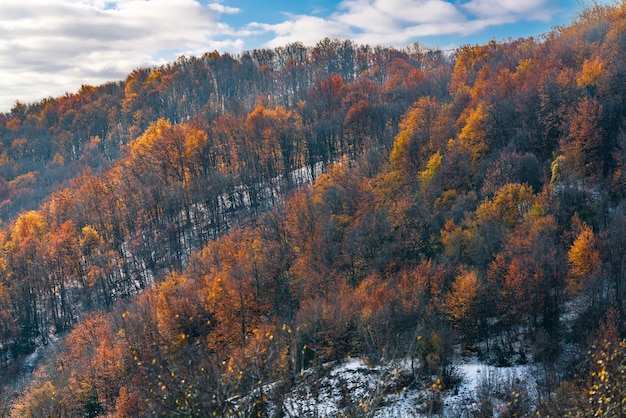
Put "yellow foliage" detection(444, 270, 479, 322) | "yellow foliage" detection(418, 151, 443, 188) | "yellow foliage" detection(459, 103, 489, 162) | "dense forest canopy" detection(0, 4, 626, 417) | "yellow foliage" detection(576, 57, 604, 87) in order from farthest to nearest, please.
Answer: "yellow foliage" detection(459, 103, 489, 162) → "yellow foliage" detection(418, 151, 443, 188) → "yellow foliage" detection(576, 57, 604, 87) → "yellow foliage" detection(444, 270, 479, 322) → "dense forest canopy" detection(0, 4, 626, 417)

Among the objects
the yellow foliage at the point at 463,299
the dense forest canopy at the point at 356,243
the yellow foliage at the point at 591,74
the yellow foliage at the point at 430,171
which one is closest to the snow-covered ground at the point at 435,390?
the dense forest canopy at the point at 356,243

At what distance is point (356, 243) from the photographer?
46.5 m

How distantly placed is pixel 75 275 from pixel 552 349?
60386mm

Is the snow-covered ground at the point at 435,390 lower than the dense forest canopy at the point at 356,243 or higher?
lower

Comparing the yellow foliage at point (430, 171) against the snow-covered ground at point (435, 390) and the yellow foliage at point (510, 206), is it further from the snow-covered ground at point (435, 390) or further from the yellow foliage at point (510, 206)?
the snow-covered ground at point (435, 390)

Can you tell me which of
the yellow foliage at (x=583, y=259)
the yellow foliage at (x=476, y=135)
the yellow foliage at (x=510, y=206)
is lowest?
the yellow foliage at (x=583, y=259)

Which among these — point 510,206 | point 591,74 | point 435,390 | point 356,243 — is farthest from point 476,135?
point 435,390

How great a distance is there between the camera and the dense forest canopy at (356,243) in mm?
30250

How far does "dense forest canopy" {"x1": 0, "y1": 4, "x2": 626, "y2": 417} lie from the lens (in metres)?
30.2

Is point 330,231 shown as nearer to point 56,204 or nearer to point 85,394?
point 85,394

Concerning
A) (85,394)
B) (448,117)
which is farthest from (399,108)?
(85,394)

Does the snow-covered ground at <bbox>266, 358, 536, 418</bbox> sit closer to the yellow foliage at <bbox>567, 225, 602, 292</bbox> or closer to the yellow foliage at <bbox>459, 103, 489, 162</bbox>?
the yellow foliage at <bbox>567, 225, 602, 292</bbox>

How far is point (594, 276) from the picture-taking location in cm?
3156

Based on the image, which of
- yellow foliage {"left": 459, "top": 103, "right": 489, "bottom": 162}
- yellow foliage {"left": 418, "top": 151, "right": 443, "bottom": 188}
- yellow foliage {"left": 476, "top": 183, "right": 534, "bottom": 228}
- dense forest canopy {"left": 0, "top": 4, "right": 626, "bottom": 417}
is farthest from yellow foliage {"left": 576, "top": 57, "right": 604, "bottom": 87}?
yellow foliage {"left": 476, "top": 183, "right": 534, "bottom": 228}
